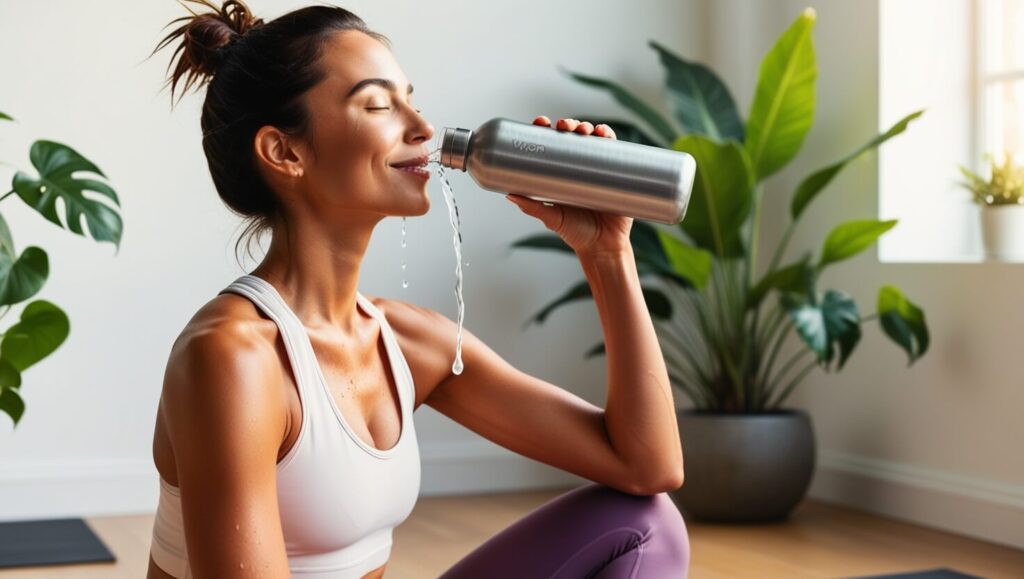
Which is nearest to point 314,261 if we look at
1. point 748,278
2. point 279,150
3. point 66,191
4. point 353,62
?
point 279,150

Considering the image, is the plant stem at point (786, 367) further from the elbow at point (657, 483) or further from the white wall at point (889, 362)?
the elbow at point (657, 483)

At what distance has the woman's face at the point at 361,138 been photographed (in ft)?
4.96

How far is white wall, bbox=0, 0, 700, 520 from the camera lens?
144 inches

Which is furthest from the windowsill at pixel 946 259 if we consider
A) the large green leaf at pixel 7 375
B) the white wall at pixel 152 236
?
the large green leaf at pixel 7 375

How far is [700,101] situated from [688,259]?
0.60 metres

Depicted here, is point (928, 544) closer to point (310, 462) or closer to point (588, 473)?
point (588, 473)

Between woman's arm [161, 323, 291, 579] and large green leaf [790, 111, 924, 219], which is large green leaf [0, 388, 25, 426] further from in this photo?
large green leaf [790, 111, 924, 219]

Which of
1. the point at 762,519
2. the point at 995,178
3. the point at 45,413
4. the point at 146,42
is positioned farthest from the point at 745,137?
the point at 45,413

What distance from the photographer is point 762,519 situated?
11.8ft

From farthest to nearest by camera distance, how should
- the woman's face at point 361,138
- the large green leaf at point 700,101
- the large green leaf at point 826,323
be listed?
the large green leaf at point 700,101, the large green leaf at point 826,323, the woman's face at point 361,138

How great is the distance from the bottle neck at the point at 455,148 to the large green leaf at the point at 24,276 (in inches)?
64.8

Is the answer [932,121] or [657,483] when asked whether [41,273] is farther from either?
[932,121]

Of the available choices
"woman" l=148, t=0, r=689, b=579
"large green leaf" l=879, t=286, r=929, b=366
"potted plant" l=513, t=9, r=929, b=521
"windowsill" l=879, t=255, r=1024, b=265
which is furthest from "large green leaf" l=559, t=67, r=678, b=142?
"woman" l=148, t=0, r=689, b=579

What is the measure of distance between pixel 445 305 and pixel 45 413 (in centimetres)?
124
